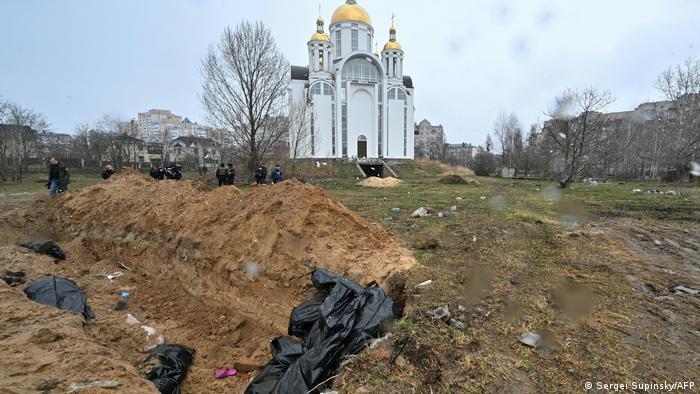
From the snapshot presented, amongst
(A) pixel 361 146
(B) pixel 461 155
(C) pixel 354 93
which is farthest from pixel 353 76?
(B) pixel 461 155

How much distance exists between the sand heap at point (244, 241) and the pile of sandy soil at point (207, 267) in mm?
19

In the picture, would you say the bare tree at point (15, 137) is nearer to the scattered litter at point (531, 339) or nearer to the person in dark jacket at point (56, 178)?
the person in dark jacket at point (56, 178)

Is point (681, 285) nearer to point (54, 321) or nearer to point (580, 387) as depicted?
point (580, 387)

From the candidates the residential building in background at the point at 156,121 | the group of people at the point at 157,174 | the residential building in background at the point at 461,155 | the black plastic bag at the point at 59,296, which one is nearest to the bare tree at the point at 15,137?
the group of people at the point at 157,174

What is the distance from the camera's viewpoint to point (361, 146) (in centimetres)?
4006

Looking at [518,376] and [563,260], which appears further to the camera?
[563,260]

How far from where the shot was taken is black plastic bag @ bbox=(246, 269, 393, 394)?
2512mm

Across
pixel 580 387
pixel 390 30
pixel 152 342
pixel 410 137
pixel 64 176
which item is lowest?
pixel 152 342

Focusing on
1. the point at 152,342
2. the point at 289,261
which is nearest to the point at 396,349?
the point at 289,261

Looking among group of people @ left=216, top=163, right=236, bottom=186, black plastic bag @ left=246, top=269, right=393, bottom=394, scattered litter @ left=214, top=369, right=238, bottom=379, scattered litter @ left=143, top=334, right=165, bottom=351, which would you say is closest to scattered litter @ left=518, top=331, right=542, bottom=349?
black plastic bag @ left=246, top=269, right=393, bottom=394

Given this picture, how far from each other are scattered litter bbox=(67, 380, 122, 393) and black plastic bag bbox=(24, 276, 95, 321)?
2.06m

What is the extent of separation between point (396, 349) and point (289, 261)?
2.34 m

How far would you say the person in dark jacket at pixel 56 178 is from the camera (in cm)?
1007

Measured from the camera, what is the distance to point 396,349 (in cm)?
254
